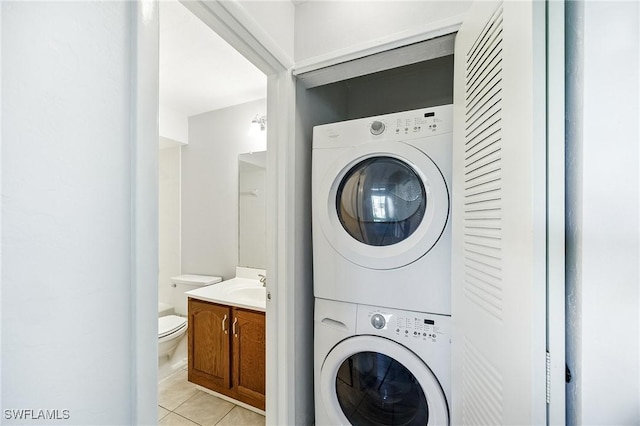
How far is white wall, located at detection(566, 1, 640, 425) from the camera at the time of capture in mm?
536

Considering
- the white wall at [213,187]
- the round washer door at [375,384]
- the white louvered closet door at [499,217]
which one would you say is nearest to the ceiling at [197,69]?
the white wall at [213,187]

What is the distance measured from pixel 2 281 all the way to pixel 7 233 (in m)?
0.08

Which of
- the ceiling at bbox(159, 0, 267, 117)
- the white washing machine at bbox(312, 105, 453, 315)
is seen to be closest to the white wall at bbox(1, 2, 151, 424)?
the white washing machine at bbox(312, 105, 453, 315)

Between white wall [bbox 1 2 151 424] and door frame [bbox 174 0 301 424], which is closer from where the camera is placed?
white wall [bbox 1 2 151 424]

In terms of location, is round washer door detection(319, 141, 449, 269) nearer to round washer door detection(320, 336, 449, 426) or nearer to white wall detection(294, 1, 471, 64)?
→ round washer door detection(320, 336, 449, 426)

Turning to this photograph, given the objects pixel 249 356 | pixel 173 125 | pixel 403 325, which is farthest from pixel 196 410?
pixel 173 125

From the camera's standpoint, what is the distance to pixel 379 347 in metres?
1.13

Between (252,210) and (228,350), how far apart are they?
1.12 meters

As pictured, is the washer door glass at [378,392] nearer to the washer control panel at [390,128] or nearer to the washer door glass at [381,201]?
the washer door glass at [381,201]

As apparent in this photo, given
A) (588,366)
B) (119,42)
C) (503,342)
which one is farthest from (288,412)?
(119,42)

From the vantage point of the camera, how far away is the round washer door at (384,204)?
41.9 inches

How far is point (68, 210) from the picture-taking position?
50 centimetres

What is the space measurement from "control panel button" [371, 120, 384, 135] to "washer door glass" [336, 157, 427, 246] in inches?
4.6

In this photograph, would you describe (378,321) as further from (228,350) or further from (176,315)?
(176,315)
